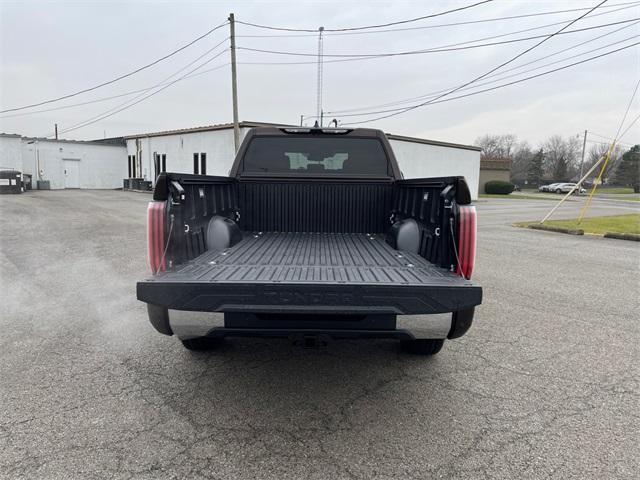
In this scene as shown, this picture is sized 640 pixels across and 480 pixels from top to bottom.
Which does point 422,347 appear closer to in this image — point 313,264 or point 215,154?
point 313,264

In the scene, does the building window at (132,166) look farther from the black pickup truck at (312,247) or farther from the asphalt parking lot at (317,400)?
the black pickup truck at (312,247)

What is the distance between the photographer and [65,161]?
3569 centimetres

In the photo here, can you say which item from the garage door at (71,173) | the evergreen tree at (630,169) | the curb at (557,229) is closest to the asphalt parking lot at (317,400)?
the curb at (557,229)

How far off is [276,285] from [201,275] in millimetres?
577

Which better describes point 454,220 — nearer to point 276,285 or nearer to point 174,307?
point 276,285

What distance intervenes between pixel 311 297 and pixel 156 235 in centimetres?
119

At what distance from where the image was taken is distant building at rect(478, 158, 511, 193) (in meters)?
51.2

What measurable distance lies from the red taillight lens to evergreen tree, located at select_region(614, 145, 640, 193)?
262ft

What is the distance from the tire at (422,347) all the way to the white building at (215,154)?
1973cm

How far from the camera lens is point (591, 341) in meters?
4.52

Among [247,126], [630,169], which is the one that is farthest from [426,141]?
[630,169]

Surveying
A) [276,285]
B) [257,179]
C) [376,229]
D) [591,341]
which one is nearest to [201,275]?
[276,285]

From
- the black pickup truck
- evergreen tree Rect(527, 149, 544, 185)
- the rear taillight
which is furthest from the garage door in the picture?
evergreen tree Rect(527, 149, 544, 185)

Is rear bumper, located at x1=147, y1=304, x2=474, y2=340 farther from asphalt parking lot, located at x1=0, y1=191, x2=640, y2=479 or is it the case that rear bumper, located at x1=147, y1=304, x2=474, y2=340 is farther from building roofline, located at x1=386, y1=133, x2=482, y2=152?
building roofline, located at x1=386, y1=133, x2=482, y2=152
